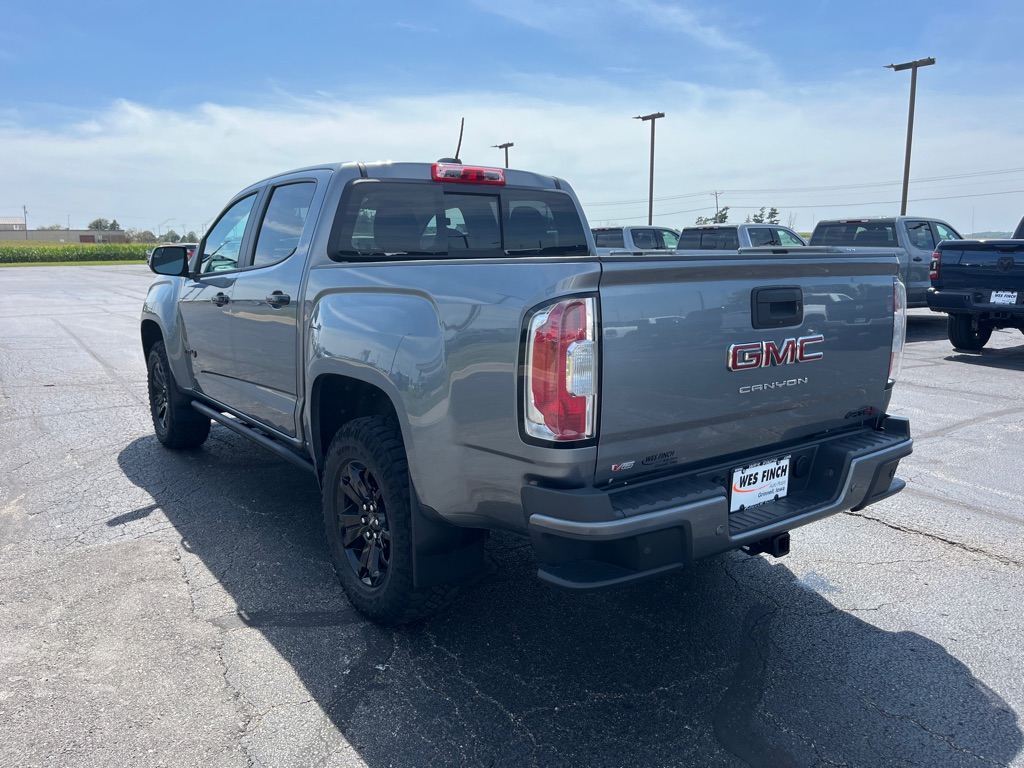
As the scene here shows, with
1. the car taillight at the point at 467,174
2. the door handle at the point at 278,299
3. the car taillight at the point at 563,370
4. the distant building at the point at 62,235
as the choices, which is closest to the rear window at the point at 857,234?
the car taillight at the point at 467,174

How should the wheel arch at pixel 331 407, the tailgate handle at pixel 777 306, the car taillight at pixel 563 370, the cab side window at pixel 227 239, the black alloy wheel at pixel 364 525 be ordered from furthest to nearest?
1. the cab side window at pixel 227 239
2. the wheel arch at pixel 331 407
3. the black alloy wheel at pixel 364 525
4. the tailgate handle at pixel 777 306
5. the car taillight at pixel 563 370

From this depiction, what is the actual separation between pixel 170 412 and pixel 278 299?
2551mm

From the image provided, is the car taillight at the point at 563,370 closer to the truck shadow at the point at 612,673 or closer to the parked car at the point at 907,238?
the truck shadow at the point at 612,673

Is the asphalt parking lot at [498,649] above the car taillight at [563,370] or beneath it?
beneath

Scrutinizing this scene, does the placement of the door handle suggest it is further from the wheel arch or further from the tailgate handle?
the tailgate handle

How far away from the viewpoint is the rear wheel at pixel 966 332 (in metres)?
11.3

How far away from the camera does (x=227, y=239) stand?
199 inches

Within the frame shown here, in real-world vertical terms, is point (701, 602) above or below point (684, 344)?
below

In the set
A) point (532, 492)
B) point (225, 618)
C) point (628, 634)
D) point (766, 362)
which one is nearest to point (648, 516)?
point (532, 492)

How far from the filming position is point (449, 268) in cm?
284

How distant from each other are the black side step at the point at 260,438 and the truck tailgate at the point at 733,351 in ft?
6.24

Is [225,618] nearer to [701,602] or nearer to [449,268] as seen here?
[449,268]

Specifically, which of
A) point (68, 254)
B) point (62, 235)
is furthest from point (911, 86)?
point (62, 235)

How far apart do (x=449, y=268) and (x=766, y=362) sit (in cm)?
120
